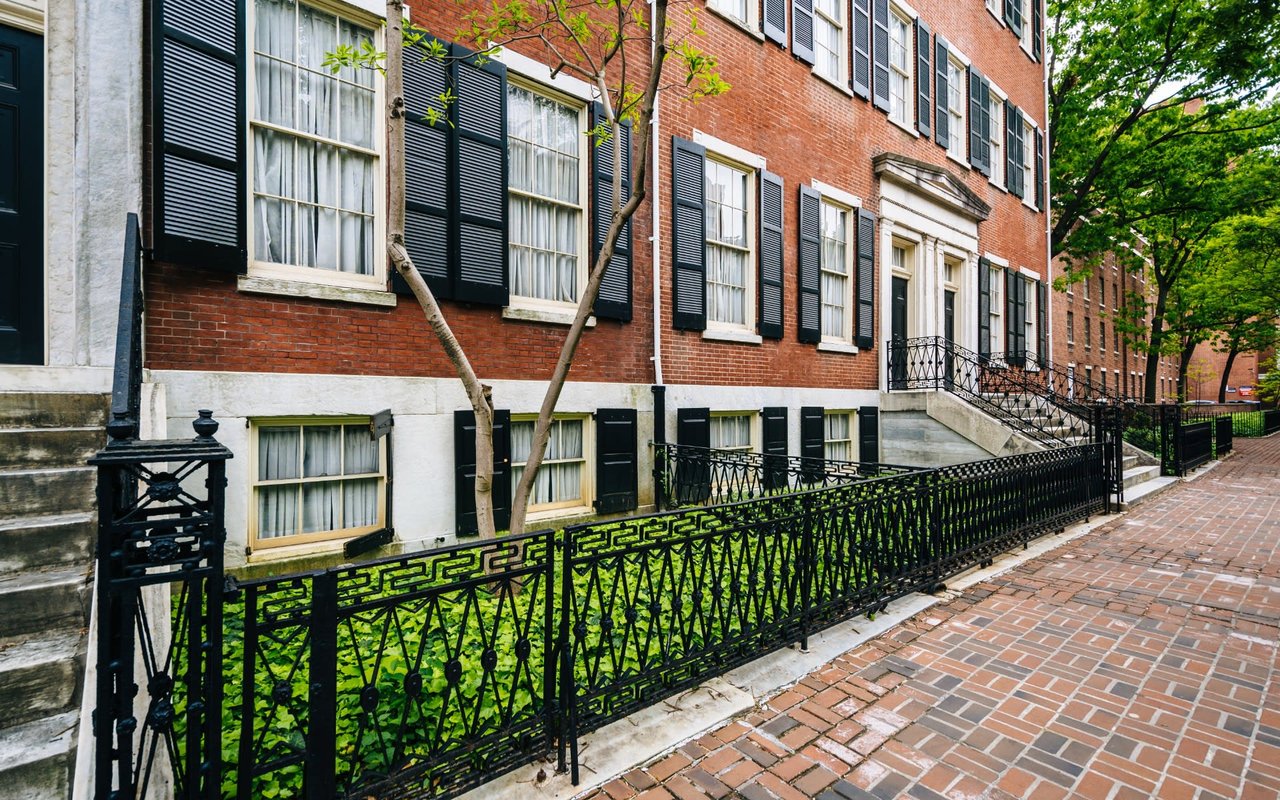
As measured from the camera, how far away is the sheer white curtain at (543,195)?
7066 millimetres

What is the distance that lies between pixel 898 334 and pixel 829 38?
6.04 meters

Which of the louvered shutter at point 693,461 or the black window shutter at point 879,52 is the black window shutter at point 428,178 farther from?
the black window shutter at point 879,52

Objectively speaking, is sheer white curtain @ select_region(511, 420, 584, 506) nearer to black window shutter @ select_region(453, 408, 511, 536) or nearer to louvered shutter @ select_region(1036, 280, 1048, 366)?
black window shutter @ select_region(453, 408, 511, 536)

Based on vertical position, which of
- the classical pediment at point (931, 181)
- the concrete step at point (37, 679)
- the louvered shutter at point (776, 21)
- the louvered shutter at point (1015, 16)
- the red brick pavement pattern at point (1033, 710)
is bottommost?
the red brick pavement pattern at point (1033, 710)

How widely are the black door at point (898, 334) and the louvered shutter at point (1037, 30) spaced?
10538mm

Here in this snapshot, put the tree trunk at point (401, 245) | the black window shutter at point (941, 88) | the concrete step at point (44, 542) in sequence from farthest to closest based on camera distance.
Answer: the black window shutter at point (941, 88) < the tree trunk at point (401, 245) < the concrete step at point (44, 542)

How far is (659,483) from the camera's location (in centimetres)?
803

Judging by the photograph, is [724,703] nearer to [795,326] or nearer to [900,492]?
[900,492]

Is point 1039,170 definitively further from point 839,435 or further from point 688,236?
point 688,236

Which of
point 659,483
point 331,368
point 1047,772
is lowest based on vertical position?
point 1047,772

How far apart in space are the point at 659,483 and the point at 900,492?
3.48 meters

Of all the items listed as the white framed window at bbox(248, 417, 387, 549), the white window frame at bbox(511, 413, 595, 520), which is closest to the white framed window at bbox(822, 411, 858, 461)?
the white window frame at bbox(511, 413, 595, 520)

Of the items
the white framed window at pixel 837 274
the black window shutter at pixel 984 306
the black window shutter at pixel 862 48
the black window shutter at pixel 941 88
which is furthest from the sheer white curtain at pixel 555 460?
the black window shutter at pixel 941 88

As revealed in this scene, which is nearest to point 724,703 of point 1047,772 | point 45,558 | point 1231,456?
point 1047,772
